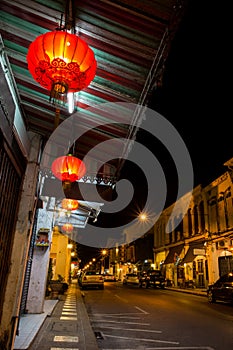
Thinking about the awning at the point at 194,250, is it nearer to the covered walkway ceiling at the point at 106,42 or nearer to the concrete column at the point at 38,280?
the concrete column at the point at 38,280

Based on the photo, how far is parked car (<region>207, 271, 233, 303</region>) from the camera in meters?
15.9

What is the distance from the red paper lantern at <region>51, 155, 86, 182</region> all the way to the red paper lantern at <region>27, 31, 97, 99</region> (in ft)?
10.3

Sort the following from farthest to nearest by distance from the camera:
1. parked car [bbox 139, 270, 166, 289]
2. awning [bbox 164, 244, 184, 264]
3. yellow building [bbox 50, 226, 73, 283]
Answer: awning [bbox 164, 244, 184, 264] < parked car [bbox 139, 270, 166, 289] < yellow building [bbox 50, 226, 73, 283]

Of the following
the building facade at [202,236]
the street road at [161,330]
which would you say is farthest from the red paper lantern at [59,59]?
the building facade at [202,236]

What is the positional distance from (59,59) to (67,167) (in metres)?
3.45

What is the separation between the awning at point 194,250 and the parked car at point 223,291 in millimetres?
9724

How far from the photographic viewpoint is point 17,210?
545 cm

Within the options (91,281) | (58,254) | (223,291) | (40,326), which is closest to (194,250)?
(91,281)

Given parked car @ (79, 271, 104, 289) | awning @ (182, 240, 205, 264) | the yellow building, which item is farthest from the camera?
parked car @ (79, 271, 104, 289)

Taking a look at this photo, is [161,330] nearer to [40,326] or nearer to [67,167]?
[40,326]

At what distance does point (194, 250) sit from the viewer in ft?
91.0

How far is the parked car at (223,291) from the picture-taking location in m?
15.9

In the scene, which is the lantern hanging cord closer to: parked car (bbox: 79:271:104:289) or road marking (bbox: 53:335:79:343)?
road marking (bbox: 53:335:79:343)

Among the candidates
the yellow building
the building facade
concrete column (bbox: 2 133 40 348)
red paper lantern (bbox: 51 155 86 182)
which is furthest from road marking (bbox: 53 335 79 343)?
the building facade
